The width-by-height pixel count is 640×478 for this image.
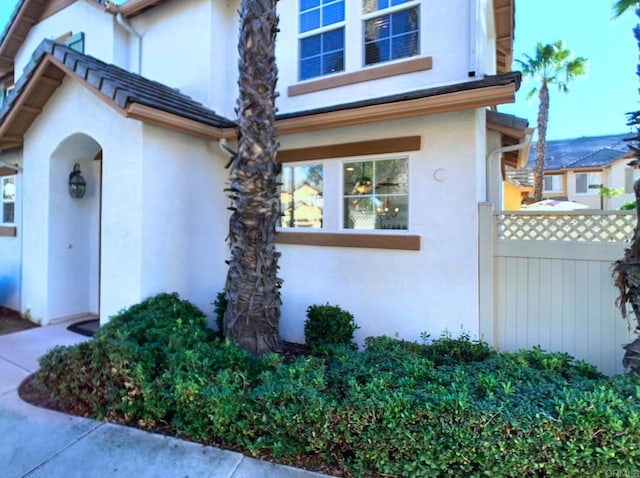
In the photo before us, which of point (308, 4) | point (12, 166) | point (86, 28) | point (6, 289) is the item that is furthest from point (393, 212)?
point (86, 28)

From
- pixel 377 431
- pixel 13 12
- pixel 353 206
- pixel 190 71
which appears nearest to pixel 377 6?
pixel 353 206

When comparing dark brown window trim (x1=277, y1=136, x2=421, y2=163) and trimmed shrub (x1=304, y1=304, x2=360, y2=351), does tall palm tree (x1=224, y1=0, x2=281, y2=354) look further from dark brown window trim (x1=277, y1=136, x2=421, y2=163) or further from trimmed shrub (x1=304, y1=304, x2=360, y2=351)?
dark brown window trim (x1=277, y1=136, x2=421, y2=163)

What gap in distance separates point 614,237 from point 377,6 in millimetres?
5694

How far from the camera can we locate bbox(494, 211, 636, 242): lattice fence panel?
17.0ft

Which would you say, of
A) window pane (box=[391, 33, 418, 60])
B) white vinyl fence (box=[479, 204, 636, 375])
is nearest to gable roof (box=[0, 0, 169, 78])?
window pane (box=[391, 33, 418, 60])

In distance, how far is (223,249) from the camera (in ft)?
26.9

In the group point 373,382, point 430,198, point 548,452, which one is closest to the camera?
point 548,452

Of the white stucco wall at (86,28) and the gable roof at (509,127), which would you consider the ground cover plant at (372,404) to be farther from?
the white stucco wall at (86,28)

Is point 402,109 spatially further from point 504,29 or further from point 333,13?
point 504,29

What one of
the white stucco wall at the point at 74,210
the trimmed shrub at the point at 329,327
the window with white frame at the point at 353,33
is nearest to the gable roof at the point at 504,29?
the window with white frame at the point at 353,33

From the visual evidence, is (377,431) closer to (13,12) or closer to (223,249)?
(223,249)

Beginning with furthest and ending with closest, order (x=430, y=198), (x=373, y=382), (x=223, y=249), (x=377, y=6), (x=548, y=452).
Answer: (x=223, y=249), (x=377, y=6), (x=430, y=198), (x=373, y=382), (x=548, y=452)

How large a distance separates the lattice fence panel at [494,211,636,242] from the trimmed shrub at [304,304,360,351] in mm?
2926

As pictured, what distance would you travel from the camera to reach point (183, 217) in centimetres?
721
